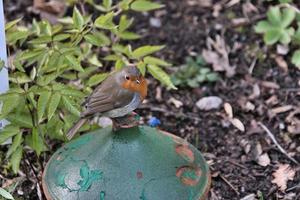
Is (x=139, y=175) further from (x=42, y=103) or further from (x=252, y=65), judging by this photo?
(x=252, y=65)

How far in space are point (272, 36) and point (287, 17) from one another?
0.13 meters

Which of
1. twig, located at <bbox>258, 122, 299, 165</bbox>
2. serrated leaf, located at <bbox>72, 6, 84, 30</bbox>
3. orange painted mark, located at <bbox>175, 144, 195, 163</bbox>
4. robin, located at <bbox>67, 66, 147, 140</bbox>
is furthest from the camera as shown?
twig, located at <bbox>258, 122, 299, 165</bbox>

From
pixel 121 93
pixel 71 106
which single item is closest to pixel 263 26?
pixel 71 106

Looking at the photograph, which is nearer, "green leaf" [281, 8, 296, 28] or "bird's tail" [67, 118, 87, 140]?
"bird's tail" [67, 118, 87, 140]

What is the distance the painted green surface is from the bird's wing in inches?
3.8

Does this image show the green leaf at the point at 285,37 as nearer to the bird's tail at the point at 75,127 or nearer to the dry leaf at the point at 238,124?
the dry leaf at the point at 238,124

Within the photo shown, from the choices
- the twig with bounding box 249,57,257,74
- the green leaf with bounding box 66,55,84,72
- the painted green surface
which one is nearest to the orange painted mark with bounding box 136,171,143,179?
the painted green surface

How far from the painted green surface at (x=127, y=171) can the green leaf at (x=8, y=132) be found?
28 centimetres

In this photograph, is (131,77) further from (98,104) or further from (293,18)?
(293,18)

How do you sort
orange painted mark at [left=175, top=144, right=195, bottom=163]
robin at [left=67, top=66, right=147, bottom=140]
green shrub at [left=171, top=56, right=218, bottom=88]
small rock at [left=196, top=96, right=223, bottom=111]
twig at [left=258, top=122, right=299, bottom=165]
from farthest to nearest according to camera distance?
1. green shrub at [left=171, top=56, right=218, bottom=88]
2. small rock at [left=196, top=96, right=223, bottom=111]
3. twig at [left=258, top=122, right=299, bottom=165]
4. orange painted mark at [left=175, top=144, right=195, bottom=163]
5. robin at [left=67, top=66, right=147, bottom=140]

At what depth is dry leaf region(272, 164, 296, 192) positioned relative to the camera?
289cm

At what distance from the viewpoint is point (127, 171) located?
218cm

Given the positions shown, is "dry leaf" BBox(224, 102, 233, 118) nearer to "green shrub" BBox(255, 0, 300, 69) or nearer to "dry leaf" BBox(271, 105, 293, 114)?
"dry leaf" BBox(271, 105, 293, 114)

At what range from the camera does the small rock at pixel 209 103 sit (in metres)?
3.39
